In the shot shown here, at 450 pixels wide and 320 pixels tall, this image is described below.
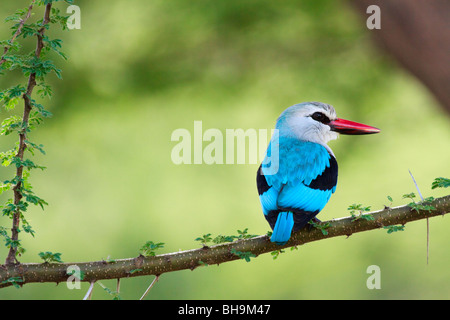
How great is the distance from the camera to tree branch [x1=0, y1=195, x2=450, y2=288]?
1.83 metres

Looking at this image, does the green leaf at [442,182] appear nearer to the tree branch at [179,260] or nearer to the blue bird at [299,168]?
the tree branch at [179,260]


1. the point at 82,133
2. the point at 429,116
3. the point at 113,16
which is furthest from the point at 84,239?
the point at 429,116

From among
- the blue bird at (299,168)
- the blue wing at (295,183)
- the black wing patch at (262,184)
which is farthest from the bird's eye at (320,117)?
the black wing patch at (262,184)

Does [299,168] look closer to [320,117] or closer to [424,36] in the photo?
[320,117]

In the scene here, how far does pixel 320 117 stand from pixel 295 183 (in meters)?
0.48

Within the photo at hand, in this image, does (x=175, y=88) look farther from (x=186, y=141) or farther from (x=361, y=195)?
(x=361, y=195)

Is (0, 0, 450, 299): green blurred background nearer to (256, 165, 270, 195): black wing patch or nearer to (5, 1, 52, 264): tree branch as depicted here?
(256, 165, 270, 195): black wing patch

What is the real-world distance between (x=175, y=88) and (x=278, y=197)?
7.08ft

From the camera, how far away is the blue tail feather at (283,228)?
204cm

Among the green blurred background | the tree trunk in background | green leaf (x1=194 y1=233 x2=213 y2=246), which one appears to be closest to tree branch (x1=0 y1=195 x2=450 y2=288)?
green leaf (x1=194 y1=233 x2=213 y2=246)

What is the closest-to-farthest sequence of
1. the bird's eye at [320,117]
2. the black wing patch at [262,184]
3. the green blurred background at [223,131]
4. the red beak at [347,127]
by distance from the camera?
the black wing patch at [262,184], the red beak at [347,127], the bird's eye at [320,117], the green blurred background at [223,131]

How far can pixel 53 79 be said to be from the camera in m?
4.22

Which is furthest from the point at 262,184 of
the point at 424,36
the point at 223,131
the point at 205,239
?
the point at 223,131

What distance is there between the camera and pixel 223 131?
17.0 feet
